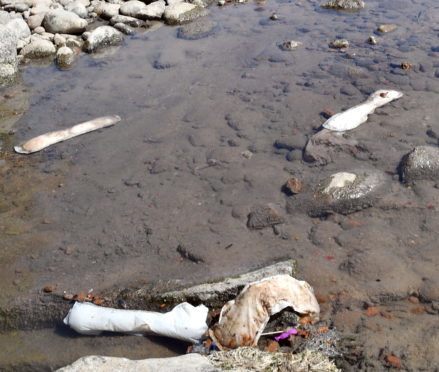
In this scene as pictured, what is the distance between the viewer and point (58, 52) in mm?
8297

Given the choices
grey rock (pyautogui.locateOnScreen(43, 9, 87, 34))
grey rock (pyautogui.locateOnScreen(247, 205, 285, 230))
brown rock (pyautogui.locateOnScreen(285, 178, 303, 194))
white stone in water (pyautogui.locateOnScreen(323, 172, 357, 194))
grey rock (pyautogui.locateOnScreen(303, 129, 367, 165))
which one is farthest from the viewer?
grey rock (pyautogui.locateOnScreen(43, 9, 87, 34))

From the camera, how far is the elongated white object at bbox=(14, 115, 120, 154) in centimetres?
594

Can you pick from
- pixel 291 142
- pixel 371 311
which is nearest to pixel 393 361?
pixel 371 311

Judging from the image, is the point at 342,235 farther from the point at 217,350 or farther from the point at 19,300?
the point at 19,300

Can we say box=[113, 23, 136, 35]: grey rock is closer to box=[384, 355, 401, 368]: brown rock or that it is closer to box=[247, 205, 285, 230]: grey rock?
box=[247, 205, 285, 230]: grey rock

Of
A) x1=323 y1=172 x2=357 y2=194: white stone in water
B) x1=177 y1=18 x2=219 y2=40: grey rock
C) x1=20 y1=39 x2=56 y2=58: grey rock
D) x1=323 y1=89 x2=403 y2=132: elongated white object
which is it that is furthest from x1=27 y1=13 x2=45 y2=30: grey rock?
x1=323 y1=172 x2=357 y2=194: white stone in water

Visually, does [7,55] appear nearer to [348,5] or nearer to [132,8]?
[132,8]

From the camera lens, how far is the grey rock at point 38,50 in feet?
27.7

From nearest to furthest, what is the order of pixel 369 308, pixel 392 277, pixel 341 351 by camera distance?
pixel 341 351
pixel 369 308
pixel 392 277

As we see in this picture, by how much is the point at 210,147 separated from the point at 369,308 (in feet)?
9.32

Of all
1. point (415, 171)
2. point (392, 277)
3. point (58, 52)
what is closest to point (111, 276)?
point (392, 277)

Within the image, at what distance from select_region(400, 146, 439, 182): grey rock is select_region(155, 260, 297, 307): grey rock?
180 centimetres

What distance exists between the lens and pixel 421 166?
15.5 ft

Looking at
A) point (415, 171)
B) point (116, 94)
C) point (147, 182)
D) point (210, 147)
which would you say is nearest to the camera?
point (415, 171)
